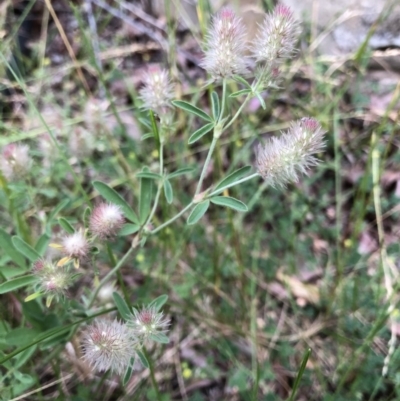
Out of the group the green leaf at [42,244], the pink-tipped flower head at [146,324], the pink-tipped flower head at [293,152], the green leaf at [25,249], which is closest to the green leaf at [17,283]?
the green leaf at [25,249]

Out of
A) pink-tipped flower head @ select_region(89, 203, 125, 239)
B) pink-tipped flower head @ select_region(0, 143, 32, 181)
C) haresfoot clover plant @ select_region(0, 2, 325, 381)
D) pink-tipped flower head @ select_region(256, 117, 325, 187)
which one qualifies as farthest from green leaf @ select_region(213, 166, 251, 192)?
pink-tipped flower head @ select_region(0, 143, 32, 181)

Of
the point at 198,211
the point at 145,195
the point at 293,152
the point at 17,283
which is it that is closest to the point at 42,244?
the point at 17,283

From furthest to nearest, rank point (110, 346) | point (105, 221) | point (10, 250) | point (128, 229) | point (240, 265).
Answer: point (240, 265), point (10, 250), point (128, 229), point (105, 221), point (110, 346)

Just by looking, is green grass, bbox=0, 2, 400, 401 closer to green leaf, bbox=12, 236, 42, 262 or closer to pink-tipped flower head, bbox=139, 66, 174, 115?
green leaf, bbox=12, 236, 42, 262

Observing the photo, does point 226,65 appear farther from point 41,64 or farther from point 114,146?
point 41,64

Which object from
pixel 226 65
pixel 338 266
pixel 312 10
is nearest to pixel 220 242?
pixel 338 266

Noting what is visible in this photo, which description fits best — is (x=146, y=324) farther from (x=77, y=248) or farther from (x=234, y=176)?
(x=234, y=176)
